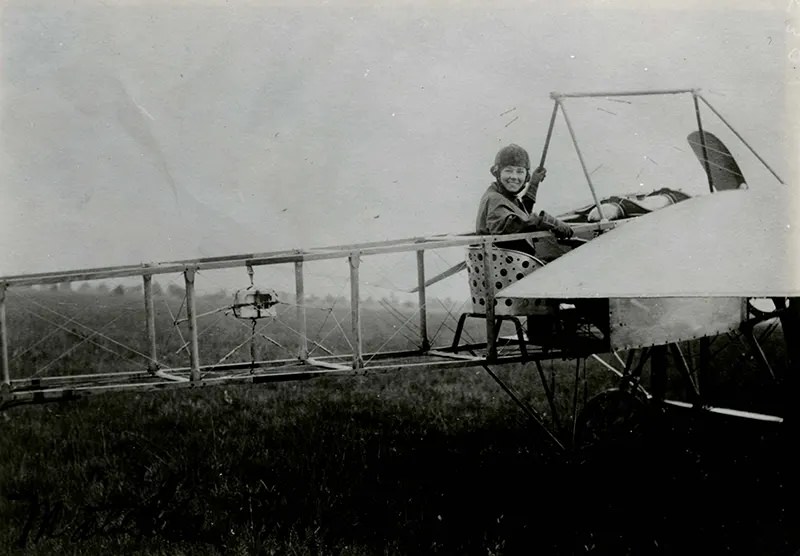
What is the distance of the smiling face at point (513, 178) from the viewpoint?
6242 mm

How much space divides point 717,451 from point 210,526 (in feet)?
17.3

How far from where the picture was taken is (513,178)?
625 cm

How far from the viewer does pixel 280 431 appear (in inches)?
313

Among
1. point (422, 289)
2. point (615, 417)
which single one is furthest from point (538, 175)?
point (615, 417)

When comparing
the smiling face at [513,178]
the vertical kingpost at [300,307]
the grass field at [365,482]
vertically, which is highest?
the smiling face at [513,178]

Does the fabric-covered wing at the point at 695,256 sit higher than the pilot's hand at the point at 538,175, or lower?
lower

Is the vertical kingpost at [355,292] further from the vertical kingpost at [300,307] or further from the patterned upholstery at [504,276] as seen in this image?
the patterned upholstery at [504,276]

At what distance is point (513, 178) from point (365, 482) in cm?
323

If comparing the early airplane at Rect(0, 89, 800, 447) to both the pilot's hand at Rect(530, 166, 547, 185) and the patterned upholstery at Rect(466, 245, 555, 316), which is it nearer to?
the patterned upholstery at Rect(466, 245, 555, 316)

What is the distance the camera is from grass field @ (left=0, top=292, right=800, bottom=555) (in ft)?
16.6

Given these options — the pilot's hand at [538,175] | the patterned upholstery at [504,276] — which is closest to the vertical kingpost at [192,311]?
the patterned upholstery at [504,276]

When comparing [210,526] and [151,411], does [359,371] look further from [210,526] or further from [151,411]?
[151,411]

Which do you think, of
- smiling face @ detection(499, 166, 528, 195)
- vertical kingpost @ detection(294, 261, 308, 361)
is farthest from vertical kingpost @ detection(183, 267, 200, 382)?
smiling face @ detection(499, 166, 528, 195)

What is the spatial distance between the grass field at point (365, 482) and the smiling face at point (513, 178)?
233 cm
